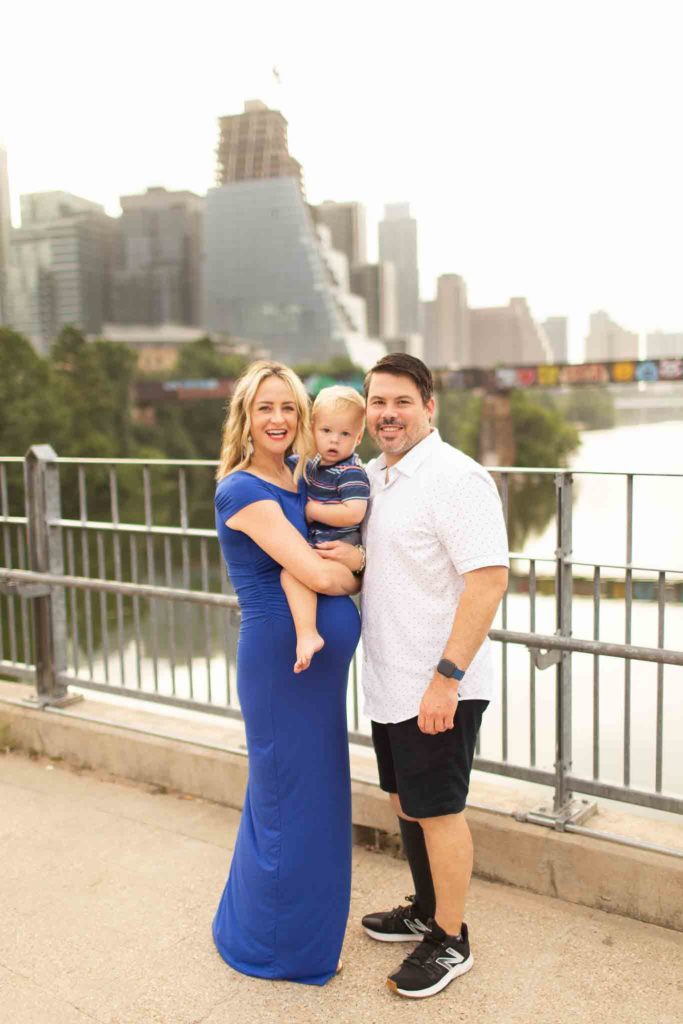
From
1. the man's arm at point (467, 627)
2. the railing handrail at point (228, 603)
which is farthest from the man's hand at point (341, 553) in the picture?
the railing handrail at point (228, 603)

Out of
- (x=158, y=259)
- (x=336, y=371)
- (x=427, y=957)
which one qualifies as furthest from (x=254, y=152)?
(x=427, y=957)

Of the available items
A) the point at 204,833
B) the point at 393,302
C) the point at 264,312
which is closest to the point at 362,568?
the point at 204,833

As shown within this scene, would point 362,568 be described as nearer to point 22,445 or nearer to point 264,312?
point 22,445

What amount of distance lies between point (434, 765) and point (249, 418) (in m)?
1.00

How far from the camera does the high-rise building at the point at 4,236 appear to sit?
94.4 metres

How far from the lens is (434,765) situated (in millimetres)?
2396

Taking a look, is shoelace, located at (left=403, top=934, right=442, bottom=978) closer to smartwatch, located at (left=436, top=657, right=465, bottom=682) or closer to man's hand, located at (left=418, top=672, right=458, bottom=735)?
man's hand, located at (left=418, top=672, right=458, bottom=735)

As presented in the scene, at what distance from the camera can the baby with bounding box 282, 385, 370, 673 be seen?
2.41 metres

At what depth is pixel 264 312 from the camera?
349 feet

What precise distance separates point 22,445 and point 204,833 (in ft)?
136

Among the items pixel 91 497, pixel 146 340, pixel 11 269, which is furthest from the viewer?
pixel 146 340

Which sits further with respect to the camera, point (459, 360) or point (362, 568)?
point (459, 360)

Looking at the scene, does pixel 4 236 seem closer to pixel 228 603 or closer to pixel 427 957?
pixel 228 603

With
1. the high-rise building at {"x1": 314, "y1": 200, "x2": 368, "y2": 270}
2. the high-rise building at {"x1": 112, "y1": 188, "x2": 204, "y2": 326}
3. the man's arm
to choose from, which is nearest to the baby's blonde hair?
the man's arm
